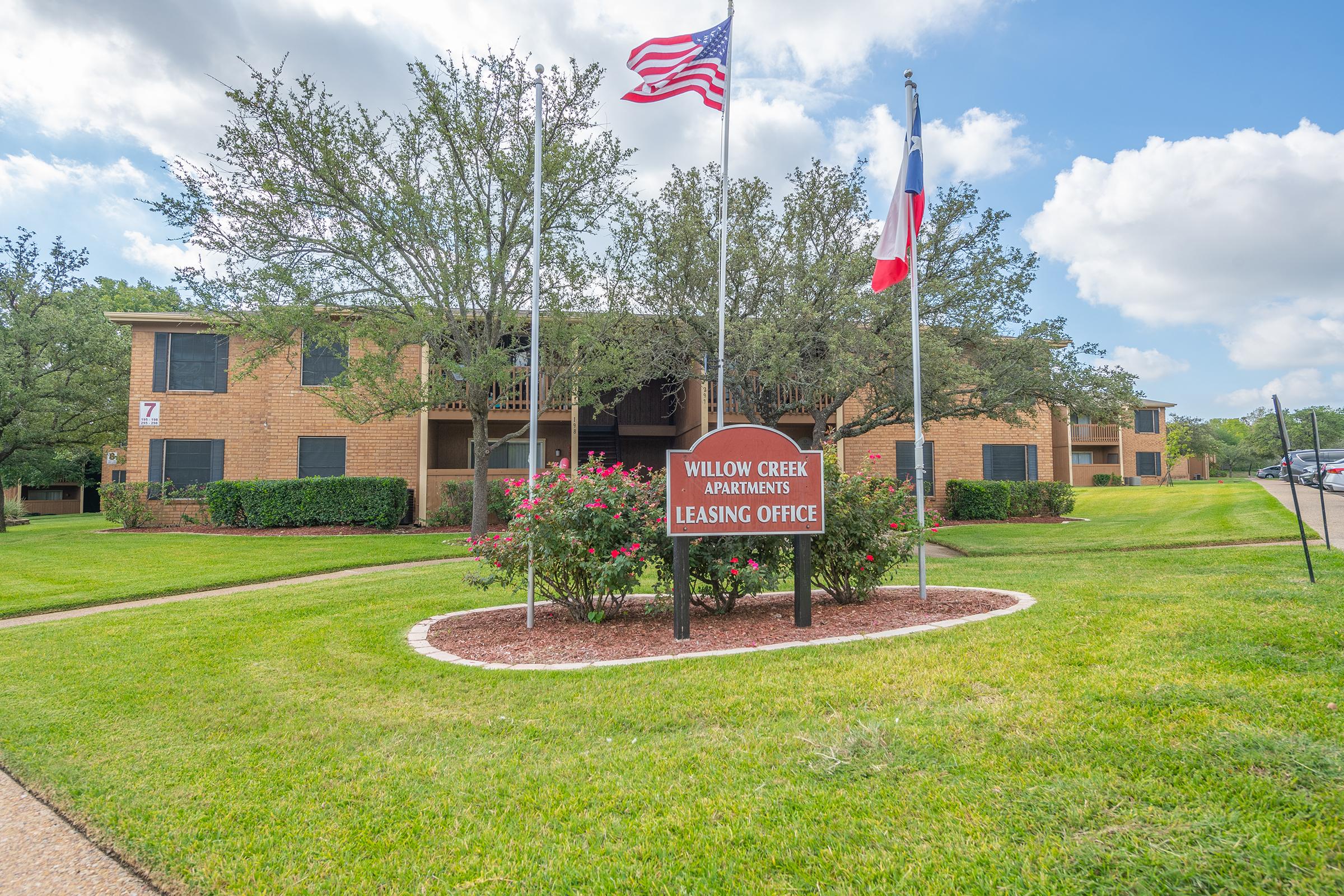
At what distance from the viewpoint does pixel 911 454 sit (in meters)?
20.0

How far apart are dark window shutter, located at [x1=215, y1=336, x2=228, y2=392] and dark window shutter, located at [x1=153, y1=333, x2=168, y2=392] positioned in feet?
3.97

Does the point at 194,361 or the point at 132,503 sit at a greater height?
the point at 194,361

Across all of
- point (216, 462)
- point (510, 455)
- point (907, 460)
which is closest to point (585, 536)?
point (510, 455)

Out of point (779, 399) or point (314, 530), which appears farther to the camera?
point (779, 399)

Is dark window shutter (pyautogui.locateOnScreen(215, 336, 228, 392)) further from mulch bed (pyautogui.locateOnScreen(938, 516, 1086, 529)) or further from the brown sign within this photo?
mulch bed (pyautogui.locateOnScreen(938, 516, 1086, 529))

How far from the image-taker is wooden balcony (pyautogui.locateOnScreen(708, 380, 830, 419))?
16.9 meters

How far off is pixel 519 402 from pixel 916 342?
45.5ft

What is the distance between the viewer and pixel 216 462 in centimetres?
1878

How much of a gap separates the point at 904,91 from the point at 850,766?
7.55m

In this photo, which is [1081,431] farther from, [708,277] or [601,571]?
[601,571]

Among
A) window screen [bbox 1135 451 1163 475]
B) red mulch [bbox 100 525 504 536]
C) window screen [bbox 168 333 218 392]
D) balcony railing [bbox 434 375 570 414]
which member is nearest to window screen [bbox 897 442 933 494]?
balcony railing [bbox 434 375 570 414]

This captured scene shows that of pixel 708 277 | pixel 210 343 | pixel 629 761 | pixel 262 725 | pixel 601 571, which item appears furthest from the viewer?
pixel 210 343


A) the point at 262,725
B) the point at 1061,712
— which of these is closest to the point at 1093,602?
the point at 1061,712

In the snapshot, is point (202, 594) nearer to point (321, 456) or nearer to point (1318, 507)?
point (321, 456)
